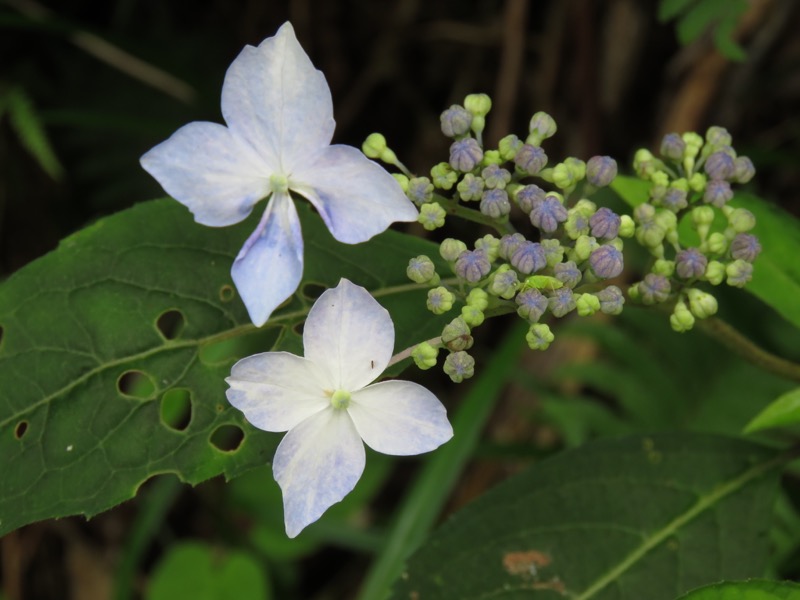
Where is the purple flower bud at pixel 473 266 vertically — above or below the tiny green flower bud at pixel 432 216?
below

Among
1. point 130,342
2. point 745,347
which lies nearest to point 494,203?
point 745,347

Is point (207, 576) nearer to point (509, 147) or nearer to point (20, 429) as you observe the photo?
point (20, 429)

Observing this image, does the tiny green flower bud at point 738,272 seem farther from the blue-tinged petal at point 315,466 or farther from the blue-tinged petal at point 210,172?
the blue-tinged petal at point 210,172

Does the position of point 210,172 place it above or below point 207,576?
above

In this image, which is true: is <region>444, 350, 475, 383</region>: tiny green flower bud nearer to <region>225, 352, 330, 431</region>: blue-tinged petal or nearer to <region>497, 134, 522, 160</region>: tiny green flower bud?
<region>225, 352, 330, 431</region>: blue-tinged petal

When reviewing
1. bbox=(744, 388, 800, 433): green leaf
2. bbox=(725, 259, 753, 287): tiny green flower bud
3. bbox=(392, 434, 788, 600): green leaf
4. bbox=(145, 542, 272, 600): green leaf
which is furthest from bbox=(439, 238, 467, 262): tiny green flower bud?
bbox=(145, 542, 272, 600): green leaf

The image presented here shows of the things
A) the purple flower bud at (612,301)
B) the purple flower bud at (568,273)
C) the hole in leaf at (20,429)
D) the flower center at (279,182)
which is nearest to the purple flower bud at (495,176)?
the purple flower bud at (568,273)

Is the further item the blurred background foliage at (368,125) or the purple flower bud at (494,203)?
the blurred background foliage at (368,125)
